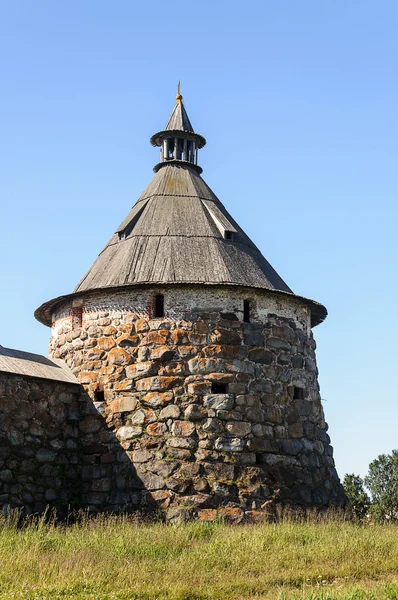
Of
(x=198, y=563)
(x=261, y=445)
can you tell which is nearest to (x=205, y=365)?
(x=261, y=445)

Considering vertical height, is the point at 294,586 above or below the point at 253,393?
below

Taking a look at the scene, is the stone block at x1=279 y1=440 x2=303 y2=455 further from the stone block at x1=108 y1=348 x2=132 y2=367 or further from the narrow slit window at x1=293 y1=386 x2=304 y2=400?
the stone block at x1=108 y1=348 x2=132 y2=367

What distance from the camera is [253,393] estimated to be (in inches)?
571

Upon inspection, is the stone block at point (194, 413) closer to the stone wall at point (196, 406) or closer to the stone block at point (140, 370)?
the stone wall at point (196, 406)

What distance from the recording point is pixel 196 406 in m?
14.1

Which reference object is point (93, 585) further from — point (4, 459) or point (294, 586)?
point (4, 459)

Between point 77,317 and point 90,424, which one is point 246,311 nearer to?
point 77,317

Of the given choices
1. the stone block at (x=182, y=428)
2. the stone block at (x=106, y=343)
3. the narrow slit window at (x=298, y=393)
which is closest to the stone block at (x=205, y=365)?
the stone block at (x=182, y=428)

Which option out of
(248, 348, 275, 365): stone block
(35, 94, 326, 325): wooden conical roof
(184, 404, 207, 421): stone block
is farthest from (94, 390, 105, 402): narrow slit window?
(248, 348, 275, 365): stone block

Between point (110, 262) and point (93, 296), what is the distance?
947mm

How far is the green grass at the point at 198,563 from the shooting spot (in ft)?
28.2

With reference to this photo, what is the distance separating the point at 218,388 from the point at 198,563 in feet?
15.7

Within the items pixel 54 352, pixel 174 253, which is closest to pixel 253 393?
pixel 174 253

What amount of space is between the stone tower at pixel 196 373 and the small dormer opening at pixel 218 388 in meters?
0.04
